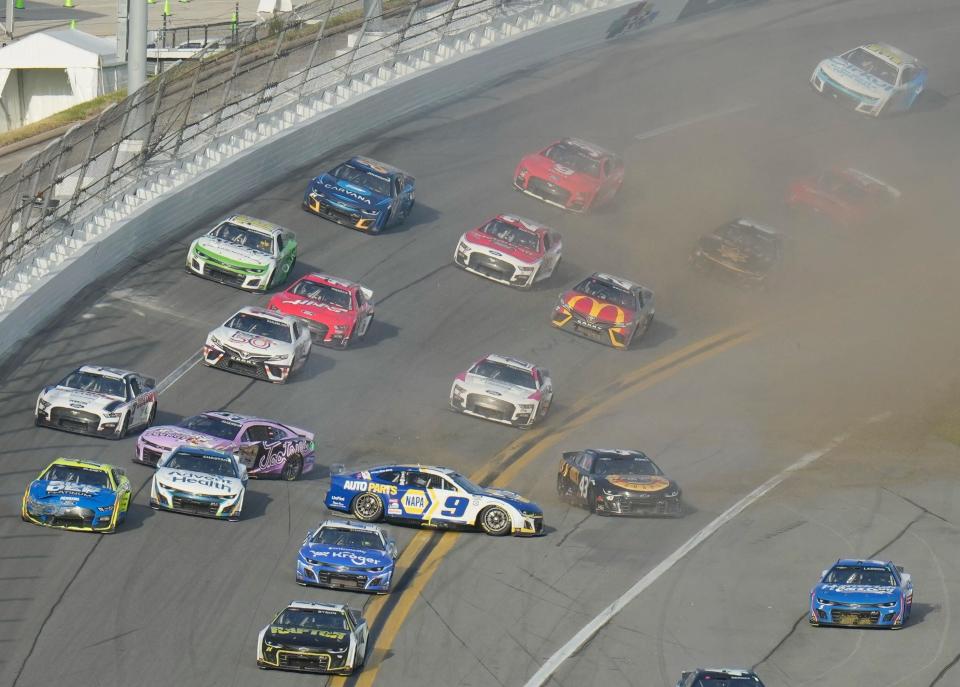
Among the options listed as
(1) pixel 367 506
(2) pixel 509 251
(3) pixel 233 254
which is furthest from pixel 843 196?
(1) pixel 367 506

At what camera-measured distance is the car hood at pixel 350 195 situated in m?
39.2

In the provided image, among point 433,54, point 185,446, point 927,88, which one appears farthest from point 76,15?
point 185,446

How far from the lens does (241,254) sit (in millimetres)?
35344

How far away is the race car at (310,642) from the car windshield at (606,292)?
16.4 meters

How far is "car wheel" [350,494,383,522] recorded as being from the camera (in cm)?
2645

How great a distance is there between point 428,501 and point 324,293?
8.59 meters

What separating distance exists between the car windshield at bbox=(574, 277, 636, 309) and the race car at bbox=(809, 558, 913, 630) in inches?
495

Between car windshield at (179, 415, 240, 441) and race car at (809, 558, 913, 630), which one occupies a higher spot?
race car at (809, 558, 913, 630)

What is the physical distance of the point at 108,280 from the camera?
116 feet

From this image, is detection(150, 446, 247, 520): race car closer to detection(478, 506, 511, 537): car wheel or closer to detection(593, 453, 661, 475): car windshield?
detection(478, 506, 511, 537): car wheel

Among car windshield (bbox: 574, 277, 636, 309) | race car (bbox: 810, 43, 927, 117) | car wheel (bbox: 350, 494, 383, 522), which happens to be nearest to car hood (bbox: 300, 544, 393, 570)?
car wheel (bbox: 350, 494, 383, 522)

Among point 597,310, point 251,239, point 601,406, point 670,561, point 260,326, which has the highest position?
point 670,561

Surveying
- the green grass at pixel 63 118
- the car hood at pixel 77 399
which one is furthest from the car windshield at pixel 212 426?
the green grass at pixel 63 118

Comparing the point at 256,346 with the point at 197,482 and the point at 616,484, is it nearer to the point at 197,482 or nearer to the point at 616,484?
the point at 197,482
